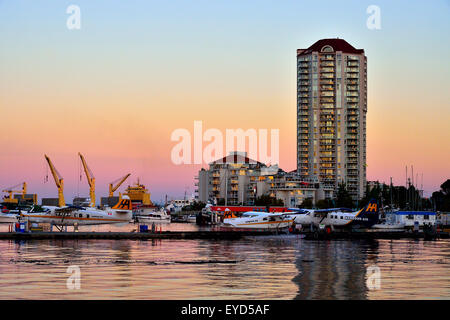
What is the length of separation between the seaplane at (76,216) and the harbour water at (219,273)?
26319mm

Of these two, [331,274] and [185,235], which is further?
[185,235]

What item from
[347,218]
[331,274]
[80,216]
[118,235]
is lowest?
[331,274]

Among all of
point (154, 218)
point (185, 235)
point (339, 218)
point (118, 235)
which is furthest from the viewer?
point (154, 218)

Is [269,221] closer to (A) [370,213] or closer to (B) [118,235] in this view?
(A) [370,213]

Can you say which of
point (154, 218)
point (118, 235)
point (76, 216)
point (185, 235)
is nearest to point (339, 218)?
point (185, 235)

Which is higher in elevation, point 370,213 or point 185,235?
point 370,213

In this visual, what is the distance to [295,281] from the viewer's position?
1380 inches

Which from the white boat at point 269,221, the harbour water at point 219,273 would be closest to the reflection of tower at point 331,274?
the harbour water at point 219,273

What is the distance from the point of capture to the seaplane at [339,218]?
3711 inches

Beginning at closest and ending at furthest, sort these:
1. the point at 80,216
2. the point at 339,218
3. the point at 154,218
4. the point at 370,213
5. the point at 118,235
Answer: the point at 118,235
the point at 80,216
the point at 339,218
the point at 370,213
the point at 154,218

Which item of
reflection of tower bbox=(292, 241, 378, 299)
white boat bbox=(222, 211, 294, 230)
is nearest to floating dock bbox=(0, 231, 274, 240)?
white boat bbox=(222, 211, 294, 230)

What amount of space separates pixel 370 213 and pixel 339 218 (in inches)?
219

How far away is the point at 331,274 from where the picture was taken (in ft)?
128
